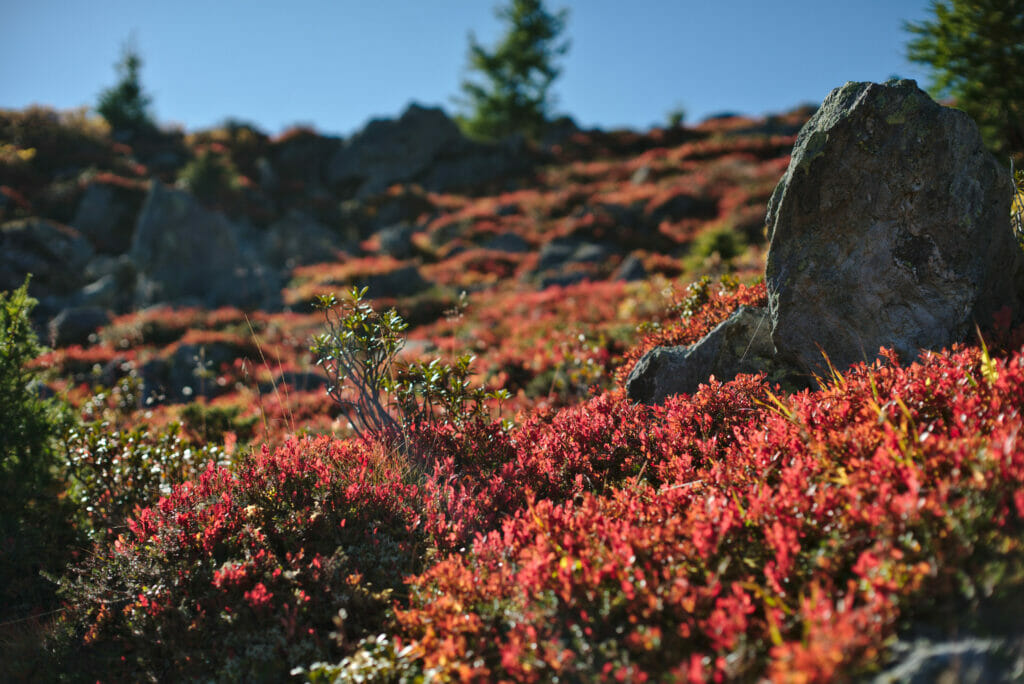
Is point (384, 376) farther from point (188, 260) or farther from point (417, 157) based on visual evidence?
point (417, 157)

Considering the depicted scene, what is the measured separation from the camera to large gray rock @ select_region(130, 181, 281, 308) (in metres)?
21.4

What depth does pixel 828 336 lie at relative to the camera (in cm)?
501

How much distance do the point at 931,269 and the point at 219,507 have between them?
5.65m

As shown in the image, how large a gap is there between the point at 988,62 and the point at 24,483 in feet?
59.1

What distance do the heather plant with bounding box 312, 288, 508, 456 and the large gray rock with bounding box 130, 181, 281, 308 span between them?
16.7 metres

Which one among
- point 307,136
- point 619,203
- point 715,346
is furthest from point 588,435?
point 307,136

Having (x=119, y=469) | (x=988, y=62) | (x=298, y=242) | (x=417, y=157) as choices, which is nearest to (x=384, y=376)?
(x=119, y=469)

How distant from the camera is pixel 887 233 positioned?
15.6ft

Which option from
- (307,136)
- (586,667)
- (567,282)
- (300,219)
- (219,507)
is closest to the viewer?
(586,667)

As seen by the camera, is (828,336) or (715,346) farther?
(715,346)

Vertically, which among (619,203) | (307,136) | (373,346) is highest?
(307,136)

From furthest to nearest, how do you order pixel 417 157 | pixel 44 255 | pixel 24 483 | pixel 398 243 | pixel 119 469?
pixel 417 157
pixel 398 243
pixel 44 255
pixel 119 469
pixel 24 483

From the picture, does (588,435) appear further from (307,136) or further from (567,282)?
(307,136)

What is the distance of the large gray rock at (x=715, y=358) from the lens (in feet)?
18.1
